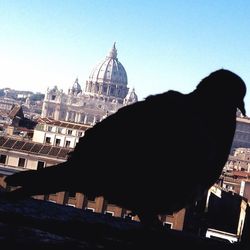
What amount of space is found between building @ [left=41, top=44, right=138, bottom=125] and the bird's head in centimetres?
10037

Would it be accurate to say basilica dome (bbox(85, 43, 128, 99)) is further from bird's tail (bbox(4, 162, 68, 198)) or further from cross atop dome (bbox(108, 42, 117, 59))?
bird's tail (bbox(4, 162, 68, 198))

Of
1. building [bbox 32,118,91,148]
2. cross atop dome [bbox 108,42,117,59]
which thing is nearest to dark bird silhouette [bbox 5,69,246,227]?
building [bbox 32,118,91,148]

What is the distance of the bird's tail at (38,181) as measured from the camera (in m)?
2.16

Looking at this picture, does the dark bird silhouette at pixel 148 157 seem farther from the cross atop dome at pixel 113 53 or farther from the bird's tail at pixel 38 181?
the cross atop dome at pixel 113 53

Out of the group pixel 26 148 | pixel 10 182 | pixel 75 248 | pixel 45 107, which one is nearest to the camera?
pixel 75 248

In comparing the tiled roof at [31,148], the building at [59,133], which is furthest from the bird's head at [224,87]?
the building at [59,133]

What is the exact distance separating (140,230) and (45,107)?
112496 mm

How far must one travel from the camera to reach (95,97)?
11575cm

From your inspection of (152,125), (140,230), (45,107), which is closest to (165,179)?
(152,125)

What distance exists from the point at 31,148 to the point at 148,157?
79.4ft

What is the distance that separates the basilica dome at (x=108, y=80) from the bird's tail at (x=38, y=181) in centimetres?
11608

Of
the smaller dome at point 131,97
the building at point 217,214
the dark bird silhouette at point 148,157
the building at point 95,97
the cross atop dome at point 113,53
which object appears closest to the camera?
the dark bird silhouette at point 148,157

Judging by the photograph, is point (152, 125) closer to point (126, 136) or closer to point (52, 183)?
point (126, 136)

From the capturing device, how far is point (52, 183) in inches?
88.3
